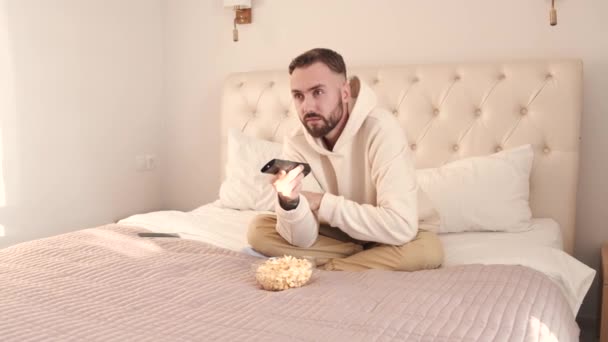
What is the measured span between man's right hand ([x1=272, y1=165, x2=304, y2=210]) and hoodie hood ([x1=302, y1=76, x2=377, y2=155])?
0.26m

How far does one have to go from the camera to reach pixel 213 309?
1.41 m

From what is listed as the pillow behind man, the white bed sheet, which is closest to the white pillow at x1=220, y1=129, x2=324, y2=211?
the white bed sheet

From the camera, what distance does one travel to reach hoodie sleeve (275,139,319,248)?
69.8 inches

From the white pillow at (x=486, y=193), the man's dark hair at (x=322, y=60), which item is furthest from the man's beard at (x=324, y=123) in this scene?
the white pillow at (x=486, y=193)

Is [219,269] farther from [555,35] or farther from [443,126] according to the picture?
[555,35]

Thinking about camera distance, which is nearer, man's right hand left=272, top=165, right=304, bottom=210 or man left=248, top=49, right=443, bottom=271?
man's right hand left=272, top=165, right=304, bottom=210

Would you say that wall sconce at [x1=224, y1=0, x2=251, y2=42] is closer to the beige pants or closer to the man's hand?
the beige pants

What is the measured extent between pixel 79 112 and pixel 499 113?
1.79 m

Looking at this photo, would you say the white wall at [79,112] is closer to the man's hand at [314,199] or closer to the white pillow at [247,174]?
the white pillow at [247,174]

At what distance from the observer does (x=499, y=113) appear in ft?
7.98

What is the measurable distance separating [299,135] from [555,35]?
1.14 metres

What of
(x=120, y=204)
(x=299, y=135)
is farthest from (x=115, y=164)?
(x=299, y=135)

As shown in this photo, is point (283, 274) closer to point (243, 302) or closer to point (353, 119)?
point (243, 302)

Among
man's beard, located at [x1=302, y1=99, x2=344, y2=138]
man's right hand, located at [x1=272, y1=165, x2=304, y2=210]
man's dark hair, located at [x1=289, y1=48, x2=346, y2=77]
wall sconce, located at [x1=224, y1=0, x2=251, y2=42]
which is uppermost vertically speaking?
wall sconce, located at [x1=224, y1=0, x2=251, y2=42]
